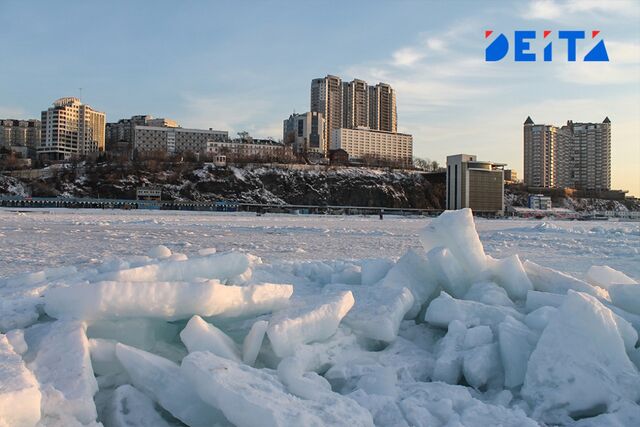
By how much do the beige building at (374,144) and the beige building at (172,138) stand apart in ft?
105

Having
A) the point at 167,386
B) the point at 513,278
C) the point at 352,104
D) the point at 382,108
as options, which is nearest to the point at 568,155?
the point at 382,108

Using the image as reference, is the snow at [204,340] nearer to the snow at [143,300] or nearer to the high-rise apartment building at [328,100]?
the snow at [143,300]

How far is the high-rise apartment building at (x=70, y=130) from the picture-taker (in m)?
138

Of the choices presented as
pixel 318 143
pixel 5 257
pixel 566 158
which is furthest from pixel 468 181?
pixel 5 257

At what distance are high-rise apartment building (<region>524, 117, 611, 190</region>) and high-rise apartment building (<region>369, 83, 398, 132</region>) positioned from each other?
1580 inches

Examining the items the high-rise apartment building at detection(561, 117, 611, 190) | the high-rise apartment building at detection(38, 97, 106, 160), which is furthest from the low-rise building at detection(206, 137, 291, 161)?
the high-rise apartment building at detection(561, 117, 611, 190)

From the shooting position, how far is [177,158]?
12256 centimetres

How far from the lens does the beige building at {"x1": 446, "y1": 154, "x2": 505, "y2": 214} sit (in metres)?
111

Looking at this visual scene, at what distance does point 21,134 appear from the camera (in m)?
152

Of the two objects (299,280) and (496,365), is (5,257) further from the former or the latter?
(496,365)

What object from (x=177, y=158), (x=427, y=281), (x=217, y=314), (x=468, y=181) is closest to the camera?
(x=217, y=314)

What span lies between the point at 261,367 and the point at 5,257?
9.25m

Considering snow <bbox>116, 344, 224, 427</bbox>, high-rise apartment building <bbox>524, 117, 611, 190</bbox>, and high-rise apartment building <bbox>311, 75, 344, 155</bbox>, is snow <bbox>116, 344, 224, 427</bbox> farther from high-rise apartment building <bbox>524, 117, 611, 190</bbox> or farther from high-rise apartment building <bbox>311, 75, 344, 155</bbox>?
high-rise apartment building <bbox>524, 117, 611, 190</bbox>

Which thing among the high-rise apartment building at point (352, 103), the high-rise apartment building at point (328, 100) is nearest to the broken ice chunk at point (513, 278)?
the high-rise apartment building at point (328, 100)
